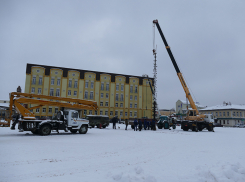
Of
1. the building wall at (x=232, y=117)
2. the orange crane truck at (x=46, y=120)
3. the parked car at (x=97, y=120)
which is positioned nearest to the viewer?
the orange crane truck at (x=46, y=120)

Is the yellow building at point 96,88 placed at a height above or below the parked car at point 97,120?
above

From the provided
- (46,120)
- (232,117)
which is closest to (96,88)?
(46,120)

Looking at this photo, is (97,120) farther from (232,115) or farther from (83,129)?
(232,115)

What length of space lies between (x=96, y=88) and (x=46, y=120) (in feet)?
143

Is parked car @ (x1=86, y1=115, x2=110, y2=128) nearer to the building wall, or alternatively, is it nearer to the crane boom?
the crane boom

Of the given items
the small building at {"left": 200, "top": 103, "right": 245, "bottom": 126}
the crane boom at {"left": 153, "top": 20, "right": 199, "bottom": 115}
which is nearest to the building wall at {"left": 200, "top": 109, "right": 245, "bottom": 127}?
the small building at {"left": 200, "top": 103, "right": 245, "bottom": 126}

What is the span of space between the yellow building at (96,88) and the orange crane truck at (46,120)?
115 feet

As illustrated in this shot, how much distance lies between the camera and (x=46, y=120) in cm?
1605

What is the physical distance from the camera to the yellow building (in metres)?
54.5

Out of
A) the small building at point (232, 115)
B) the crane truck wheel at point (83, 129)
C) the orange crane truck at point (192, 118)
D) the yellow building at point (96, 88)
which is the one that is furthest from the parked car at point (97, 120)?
the small building at point (232, 115)

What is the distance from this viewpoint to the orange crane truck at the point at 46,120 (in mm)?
15378

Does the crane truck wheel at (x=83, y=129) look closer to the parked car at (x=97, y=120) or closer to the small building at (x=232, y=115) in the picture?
the parked car at (x=97, y=120)

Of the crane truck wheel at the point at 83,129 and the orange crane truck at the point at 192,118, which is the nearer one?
the crane truck wheel at the point at 83,129

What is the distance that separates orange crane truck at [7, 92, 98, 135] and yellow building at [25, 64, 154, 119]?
115 ft
